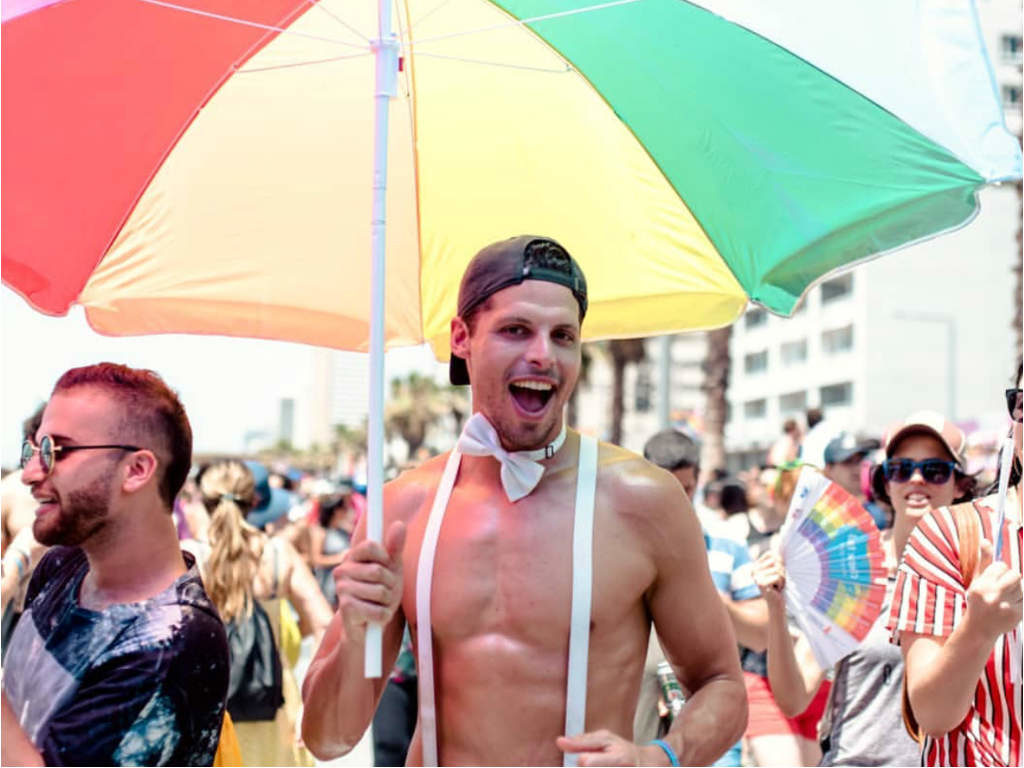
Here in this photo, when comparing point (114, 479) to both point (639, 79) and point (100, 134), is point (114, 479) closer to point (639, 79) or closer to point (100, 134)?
point (100, 134)

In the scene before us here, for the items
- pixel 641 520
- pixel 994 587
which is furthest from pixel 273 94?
pixel 994 587

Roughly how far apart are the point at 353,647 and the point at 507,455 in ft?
1.82

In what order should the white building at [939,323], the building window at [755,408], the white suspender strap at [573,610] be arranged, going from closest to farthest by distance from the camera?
the white suspender strap at [573,610], the white building at [939,323], the building window at [755,408]

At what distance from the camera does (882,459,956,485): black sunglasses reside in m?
5.11

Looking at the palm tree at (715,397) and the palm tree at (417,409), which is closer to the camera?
the palm tree at (715,397)

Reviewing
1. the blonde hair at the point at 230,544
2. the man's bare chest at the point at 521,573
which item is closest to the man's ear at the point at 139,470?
the man's bare chest at the point at 521,573

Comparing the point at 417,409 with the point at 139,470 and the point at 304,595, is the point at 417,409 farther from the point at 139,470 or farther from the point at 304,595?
the point at 139,470

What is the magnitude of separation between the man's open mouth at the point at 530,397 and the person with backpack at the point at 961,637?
3.76 ft

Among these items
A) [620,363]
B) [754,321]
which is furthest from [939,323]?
[620,363]

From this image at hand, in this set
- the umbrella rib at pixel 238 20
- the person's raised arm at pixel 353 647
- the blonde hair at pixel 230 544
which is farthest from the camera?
the blonde hair at pixel 230 544

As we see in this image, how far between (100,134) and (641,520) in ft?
6.60

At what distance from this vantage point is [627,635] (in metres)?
3.00

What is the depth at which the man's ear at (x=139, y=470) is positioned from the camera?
118 inches

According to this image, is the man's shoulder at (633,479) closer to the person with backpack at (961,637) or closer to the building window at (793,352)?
the person with backpack at (961,637)
